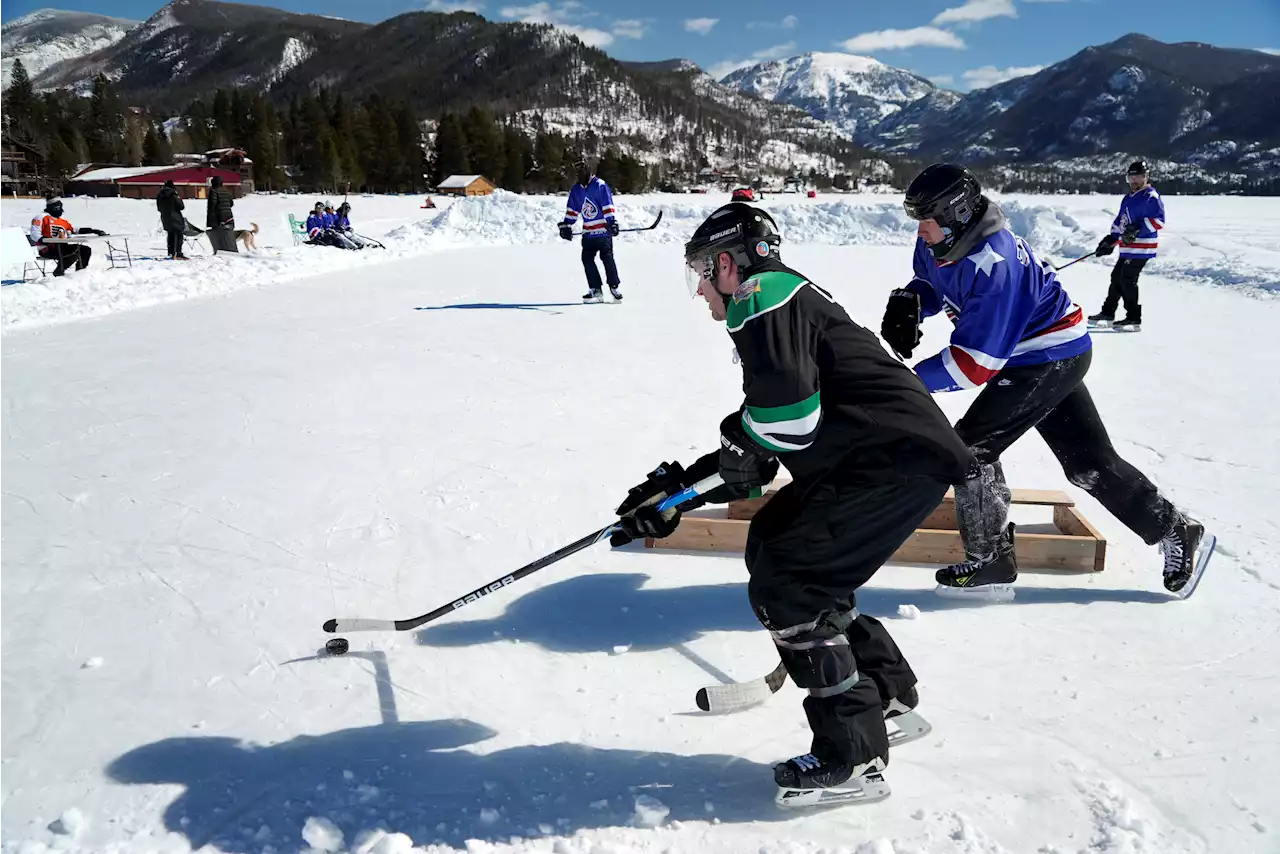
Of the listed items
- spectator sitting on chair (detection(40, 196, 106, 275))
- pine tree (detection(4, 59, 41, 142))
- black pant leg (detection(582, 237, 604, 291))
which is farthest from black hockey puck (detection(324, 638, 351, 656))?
pine tree (detection(4, 59, 41, 142))

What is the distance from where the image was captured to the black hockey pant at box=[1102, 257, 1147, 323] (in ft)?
30.6

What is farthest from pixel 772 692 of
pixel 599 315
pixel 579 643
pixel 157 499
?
pixel 599 315

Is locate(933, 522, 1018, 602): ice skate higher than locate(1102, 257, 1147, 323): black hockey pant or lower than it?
lower

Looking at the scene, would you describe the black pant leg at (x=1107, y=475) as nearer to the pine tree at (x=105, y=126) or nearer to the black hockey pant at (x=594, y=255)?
the black hockey pant at (x=594, y=255)

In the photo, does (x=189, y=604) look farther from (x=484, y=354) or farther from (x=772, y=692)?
(x=484, y=354)

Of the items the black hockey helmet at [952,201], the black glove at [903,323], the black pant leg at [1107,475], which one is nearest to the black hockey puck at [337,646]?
the black glove at [903,323]

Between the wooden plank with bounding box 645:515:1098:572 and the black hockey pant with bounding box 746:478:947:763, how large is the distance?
1.39 metres

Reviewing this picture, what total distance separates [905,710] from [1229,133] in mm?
240533

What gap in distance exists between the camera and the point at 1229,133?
186250 mm

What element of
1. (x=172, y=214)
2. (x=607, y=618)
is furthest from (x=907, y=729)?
(x=172, y=214)

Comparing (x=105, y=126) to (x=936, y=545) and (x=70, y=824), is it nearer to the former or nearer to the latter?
(x=70, y=824)

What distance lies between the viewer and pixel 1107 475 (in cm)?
331

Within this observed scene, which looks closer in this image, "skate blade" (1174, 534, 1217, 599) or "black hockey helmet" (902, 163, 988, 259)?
"black hockey helmet" (902, 163, 988, 259)

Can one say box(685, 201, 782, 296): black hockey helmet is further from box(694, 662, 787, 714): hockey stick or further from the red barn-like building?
the red barn-like building
